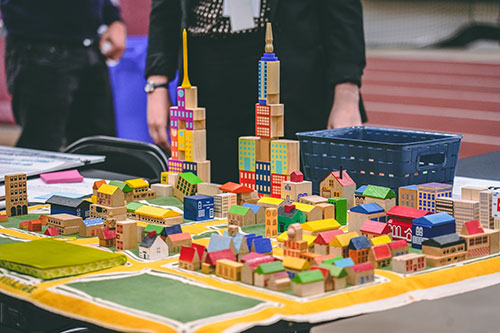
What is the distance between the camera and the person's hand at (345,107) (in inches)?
97.0

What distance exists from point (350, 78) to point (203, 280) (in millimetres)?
1377

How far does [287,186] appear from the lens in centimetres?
168

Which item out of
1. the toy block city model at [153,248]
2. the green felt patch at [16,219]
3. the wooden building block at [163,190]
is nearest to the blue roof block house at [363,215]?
the toy block city model at [153,248]

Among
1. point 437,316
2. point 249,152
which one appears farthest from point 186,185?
point 437,316

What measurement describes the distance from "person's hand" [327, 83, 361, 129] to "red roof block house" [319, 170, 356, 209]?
0.77 metres

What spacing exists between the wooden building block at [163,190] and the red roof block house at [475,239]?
760 mm

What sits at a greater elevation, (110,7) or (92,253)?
(110,7)

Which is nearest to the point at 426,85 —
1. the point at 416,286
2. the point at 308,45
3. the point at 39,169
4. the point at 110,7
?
the point at 110,7

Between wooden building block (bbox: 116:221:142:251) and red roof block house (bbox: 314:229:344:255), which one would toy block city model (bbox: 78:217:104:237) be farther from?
red roof block house (bbox: 314:229:344:255)

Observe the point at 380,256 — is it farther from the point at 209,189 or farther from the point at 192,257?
the point at 209,189

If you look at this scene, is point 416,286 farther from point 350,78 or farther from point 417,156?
point 350,78

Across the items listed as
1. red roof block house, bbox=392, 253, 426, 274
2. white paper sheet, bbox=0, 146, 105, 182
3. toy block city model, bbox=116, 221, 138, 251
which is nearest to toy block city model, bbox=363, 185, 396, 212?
red roof block house, bbox=392, 253, 426, 274

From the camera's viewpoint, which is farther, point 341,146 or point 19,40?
point 19,40

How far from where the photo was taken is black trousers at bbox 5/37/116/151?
368 cm
